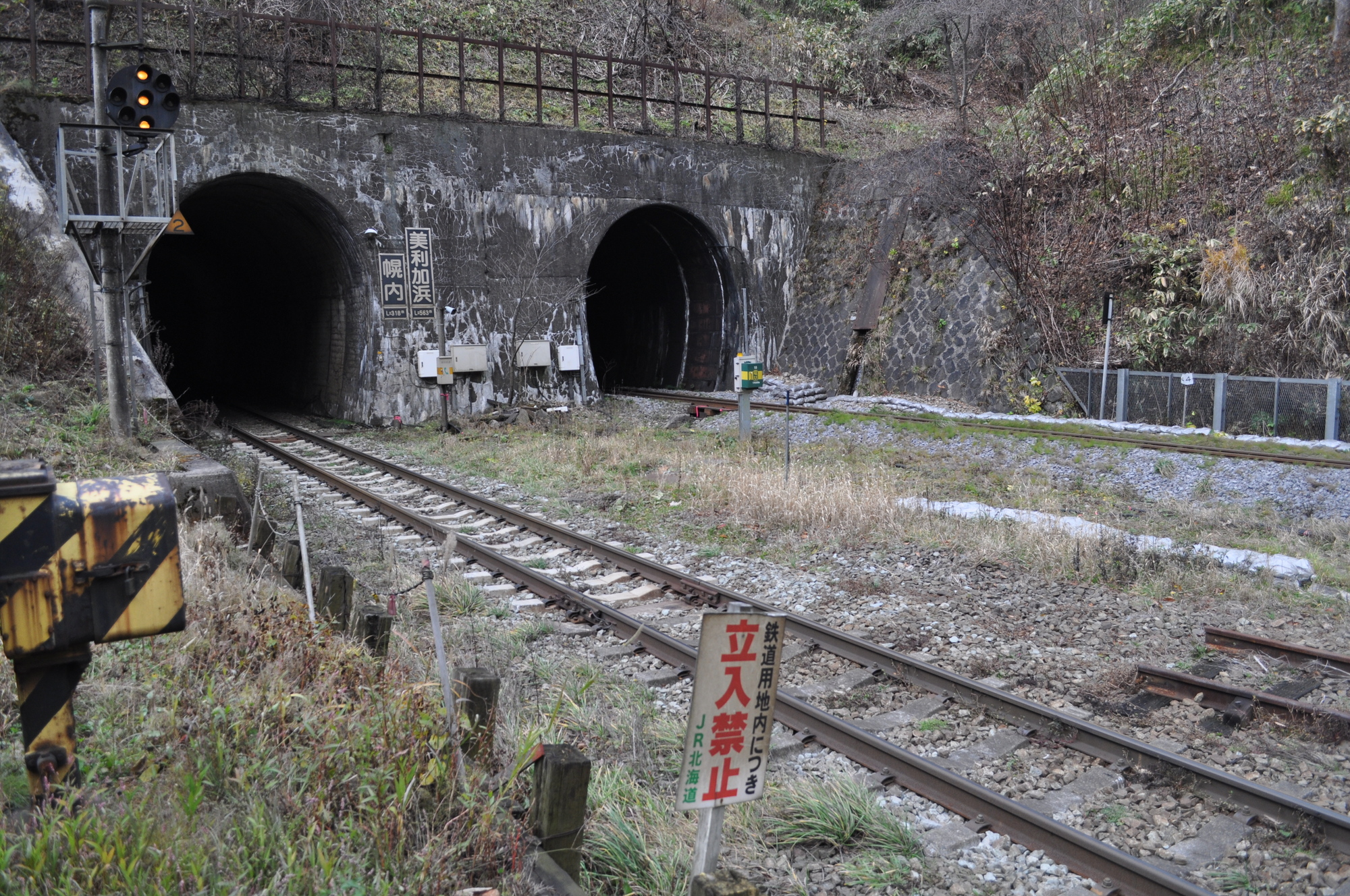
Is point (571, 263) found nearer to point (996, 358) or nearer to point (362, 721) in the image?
point (996, 358)

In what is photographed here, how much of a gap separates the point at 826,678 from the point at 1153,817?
211 centimetres

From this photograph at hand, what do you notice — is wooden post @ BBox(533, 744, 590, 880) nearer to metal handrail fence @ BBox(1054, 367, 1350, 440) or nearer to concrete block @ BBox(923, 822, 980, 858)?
concrete block @ BBox(923, 822, 980, 858)

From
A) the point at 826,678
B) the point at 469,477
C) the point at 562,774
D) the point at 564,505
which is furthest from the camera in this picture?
the point at 469,477

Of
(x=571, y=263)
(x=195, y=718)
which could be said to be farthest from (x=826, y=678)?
(x=571, y=263)

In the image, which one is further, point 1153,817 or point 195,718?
point 1153,817

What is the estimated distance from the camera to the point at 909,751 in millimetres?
4848

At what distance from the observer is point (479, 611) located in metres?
7.11

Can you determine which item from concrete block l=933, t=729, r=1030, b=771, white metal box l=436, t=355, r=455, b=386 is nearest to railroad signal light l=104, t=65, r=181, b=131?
white metal box l=436, t=355, r=455, b=386

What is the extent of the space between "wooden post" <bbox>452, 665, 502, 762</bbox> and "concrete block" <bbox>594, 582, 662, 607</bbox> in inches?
135

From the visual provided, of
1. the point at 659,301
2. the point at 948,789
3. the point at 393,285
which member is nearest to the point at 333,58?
the point at 393,285

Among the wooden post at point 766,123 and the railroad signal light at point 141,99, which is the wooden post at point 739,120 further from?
the railroad signal light at point 141,99

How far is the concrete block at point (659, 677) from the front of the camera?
19.1 ft

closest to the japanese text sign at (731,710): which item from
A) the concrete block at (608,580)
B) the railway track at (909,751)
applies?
the railway track at (909,751)

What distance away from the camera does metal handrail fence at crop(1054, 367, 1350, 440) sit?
41.9 ft
